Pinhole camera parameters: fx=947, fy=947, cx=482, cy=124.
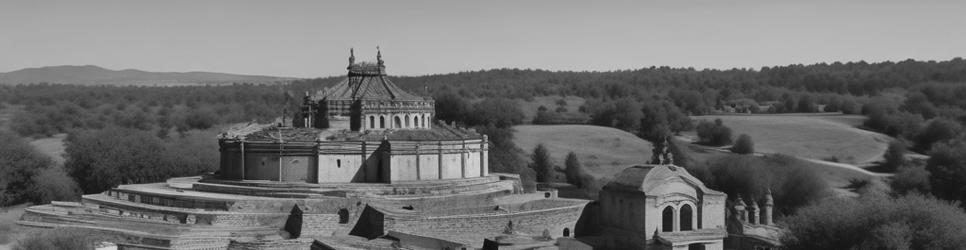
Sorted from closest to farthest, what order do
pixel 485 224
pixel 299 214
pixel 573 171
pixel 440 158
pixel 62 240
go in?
Result: pixel 62 240 < pixel 299 214 < pixel 485 224 < pixel 440 158 < pixel 573 171

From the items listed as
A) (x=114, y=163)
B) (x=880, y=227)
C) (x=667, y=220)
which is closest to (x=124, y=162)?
(x=114, y=163)

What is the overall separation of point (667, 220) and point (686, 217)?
69 cm

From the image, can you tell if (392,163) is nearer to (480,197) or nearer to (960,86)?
(480,197)

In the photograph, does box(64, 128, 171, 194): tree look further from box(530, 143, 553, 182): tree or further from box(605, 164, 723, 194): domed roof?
box(605, 164, 723, 194): domed roof

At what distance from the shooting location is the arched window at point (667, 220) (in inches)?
1313

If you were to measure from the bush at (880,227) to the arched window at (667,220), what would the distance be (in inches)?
150

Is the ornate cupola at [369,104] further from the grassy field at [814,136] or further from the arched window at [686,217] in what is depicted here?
the grassy field at [814,136]

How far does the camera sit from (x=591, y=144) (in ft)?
268

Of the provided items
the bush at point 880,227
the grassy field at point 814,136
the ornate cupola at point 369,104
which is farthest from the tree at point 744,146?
the bush at point 880,227

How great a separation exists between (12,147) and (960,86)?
3492 inches

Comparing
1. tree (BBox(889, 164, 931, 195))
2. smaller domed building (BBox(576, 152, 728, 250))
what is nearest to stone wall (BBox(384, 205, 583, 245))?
smaller domed building (BBox(576, 152, 728, 250))

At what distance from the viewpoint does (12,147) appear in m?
53.6

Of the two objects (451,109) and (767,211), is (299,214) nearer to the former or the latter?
(767,211)

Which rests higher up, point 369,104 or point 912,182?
point 369,104
